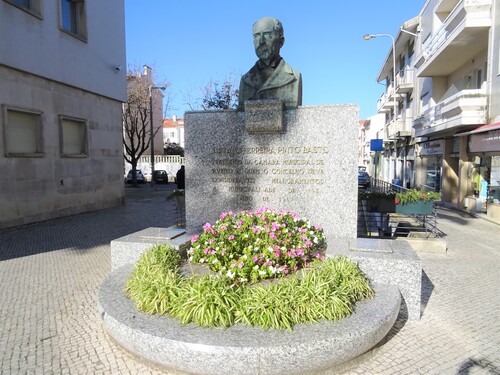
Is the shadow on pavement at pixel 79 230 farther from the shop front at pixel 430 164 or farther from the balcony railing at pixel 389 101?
the balcony railing at pixel 389 101

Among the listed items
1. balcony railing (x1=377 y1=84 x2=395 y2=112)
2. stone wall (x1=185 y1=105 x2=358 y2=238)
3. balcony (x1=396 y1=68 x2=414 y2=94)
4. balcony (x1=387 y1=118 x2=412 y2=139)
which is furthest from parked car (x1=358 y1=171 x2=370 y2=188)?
stone wall (x1=185 y1=105 x2=358 y2=238)

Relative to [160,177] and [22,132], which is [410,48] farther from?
[22,132]

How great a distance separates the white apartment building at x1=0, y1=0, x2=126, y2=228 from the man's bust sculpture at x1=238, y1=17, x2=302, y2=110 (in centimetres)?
861

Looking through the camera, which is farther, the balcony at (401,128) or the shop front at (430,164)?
the balcony at (401,128)

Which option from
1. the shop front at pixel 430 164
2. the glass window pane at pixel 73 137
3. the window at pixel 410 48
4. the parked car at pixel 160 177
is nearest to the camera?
the glass window pane at pixel 73 137

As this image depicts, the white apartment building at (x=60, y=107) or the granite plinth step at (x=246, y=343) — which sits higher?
the white apartment building at (x=60, y=107)

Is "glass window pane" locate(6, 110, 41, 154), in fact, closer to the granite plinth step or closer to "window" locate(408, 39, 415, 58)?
the granite plinth step

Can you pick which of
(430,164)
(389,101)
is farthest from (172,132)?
(430,164)

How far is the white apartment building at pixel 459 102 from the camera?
13219 millimetres

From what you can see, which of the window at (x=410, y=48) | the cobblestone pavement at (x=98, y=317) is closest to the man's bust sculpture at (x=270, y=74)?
the cobblestone pavement at (x=98, y=317)

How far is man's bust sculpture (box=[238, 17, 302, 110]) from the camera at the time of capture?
19.3 feet

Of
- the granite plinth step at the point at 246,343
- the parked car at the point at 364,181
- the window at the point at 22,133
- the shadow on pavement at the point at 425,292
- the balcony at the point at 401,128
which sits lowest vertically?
the shadow on pavement at the point at 425,292

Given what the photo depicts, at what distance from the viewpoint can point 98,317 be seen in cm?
437

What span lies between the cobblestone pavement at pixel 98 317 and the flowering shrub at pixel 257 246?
4.42 ft
